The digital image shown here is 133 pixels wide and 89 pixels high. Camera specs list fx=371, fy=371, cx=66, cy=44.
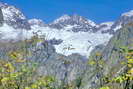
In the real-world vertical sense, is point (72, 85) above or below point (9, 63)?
below

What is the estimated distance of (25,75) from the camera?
41.3ft

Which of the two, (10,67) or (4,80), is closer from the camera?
(4,80)

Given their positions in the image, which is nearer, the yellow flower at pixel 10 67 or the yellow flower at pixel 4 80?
the yellow flower at pixel 4 80

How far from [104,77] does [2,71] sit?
3.62 meters

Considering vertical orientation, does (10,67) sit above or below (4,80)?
above

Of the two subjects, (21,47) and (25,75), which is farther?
(21,47)

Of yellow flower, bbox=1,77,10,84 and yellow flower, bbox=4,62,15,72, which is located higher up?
yellow flower, bbox=4,62,15,72

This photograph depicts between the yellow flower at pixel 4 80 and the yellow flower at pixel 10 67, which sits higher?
the yellow flower at pixel 10 67

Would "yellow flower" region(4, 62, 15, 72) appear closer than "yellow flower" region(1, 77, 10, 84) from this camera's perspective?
No

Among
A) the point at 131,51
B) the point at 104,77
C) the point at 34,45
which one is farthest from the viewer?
the point at 34,45

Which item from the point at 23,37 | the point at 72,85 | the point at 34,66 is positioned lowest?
the point at 72,85

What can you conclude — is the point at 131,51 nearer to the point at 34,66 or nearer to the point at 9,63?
the point at 34,66

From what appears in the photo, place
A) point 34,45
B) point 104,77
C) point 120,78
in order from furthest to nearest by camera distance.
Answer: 1. point 34,45
2. point 104,77
3. point 120,78

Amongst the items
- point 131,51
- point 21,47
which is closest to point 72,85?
point 21,47
